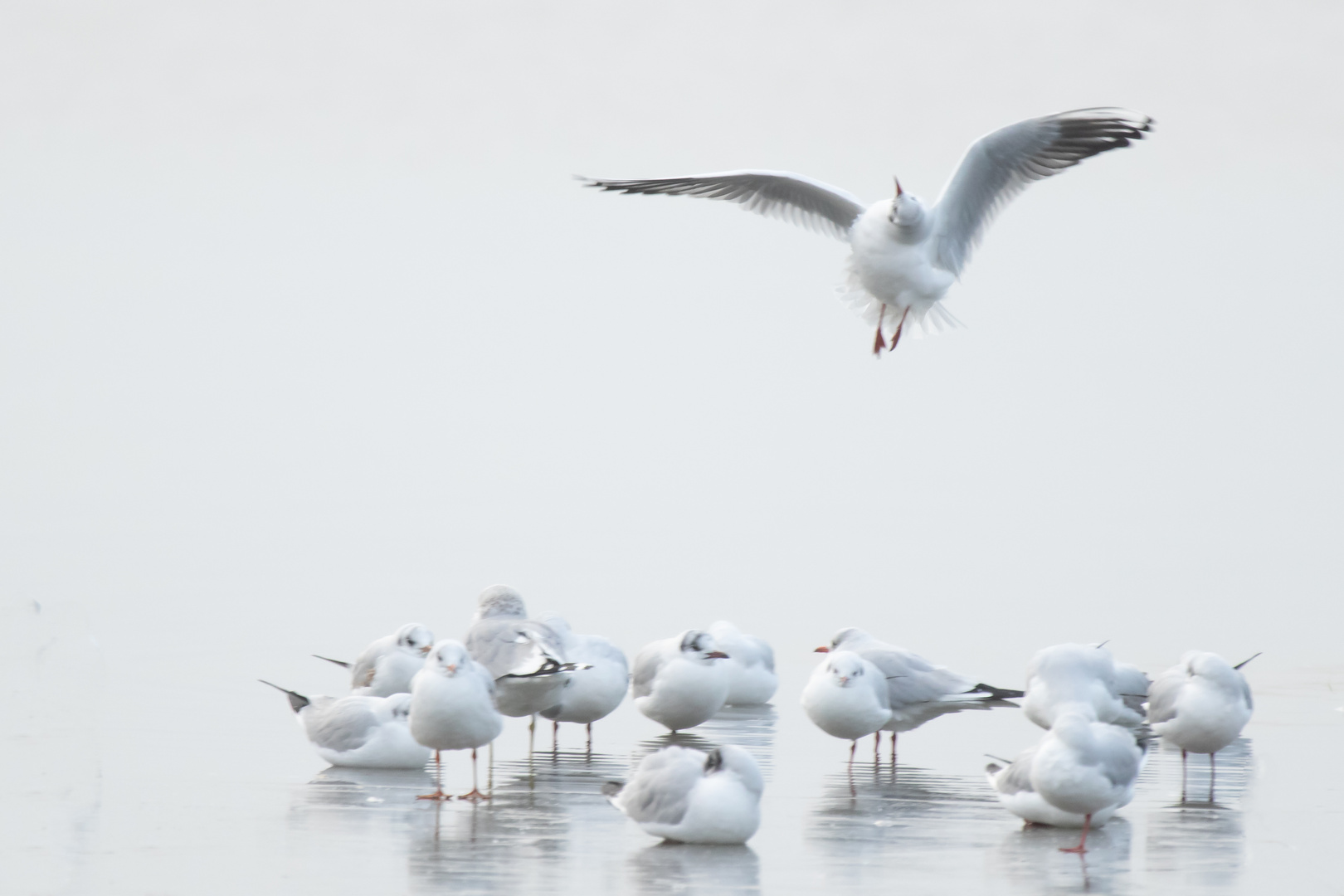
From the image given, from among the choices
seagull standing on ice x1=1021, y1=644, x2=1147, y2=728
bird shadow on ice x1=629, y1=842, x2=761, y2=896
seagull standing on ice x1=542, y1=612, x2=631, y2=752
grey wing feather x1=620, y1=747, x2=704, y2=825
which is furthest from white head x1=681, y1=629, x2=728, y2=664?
bird shadow on ice x1=629, y1=842, x2=761, y2=896

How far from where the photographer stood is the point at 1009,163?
38.3 feet

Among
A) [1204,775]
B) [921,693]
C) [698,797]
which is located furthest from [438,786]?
[1204,775]

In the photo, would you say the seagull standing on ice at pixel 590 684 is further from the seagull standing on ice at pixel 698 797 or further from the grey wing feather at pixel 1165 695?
the grey wing feather at pixel 1165 695

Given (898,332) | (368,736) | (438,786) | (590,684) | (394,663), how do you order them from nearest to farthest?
(438,786) → (368,736) → (590,684) → (394,663) → (898,332)

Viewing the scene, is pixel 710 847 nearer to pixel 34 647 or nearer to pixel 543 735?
pixel 543 735

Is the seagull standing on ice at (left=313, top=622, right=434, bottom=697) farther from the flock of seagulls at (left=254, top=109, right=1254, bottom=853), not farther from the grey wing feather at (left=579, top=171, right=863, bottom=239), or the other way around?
the grey wing feather at (left=579, top=171, right=863, bottom=239)

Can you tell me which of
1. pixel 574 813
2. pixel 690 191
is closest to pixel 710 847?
pixel 574 813

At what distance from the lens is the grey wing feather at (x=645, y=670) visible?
31.9ft

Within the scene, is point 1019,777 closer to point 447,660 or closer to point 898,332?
point 447,660

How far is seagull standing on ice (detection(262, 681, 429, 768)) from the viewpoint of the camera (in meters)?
8.80

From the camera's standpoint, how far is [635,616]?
1502 centimetres

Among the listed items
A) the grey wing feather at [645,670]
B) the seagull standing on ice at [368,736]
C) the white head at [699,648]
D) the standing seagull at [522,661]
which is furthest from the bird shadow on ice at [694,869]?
the grey wing feather at [645,670]

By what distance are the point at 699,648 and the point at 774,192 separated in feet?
15.2

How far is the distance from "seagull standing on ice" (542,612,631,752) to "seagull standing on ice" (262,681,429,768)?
2.90 ft
